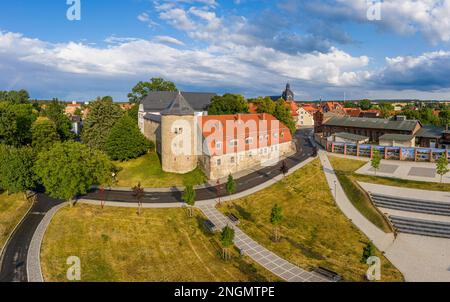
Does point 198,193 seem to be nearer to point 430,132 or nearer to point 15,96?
point 430,132

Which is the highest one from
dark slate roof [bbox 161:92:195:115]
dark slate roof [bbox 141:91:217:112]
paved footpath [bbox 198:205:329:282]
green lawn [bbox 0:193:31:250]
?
dark slate roof [bbox 141:91:217:112]

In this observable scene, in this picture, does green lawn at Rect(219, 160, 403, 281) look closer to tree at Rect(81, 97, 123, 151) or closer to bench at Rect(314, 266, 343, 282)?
bench at Rect(314, 266, 343, 282)

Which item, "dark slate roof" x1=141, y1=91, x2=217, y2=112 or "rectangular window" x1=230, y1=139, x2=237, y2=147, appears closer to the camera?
"rectangular window" x1=230, y1=139, x2=237, y2=147

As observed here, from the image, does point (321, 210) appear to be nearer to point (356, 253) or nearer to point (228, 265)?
point (356, 253)

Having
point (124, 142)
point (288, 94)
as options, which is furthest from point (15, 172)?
point (288, 94)

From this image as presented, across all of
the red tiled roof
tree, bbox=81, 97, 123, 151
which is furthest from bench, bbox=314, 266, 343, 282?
tree, bbox=81, 97, 123, 151

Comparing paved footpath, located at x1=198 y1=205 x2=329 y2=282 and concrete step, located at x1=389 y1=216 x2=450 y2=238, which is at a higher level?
concrete step, located at x1=389 y1=216 x2=450 y2=238

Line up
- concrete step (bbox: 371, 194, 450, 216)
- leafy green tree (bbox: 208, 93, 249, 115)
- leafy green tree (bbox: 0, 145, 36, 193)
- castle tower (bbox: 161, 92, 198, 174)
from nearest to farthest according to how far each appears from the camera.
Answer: concrete step (bbox: 371, 194, 450, 216), leafy green tree (bbox: 0, 145, 36, 193), castle tower (bbox: 161, 92, 198, 174), leafy green tree (bbox: 208, 93, 249, 115)

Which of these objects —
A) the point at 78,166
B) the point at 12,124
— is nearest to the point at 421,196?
the point at 78,166
